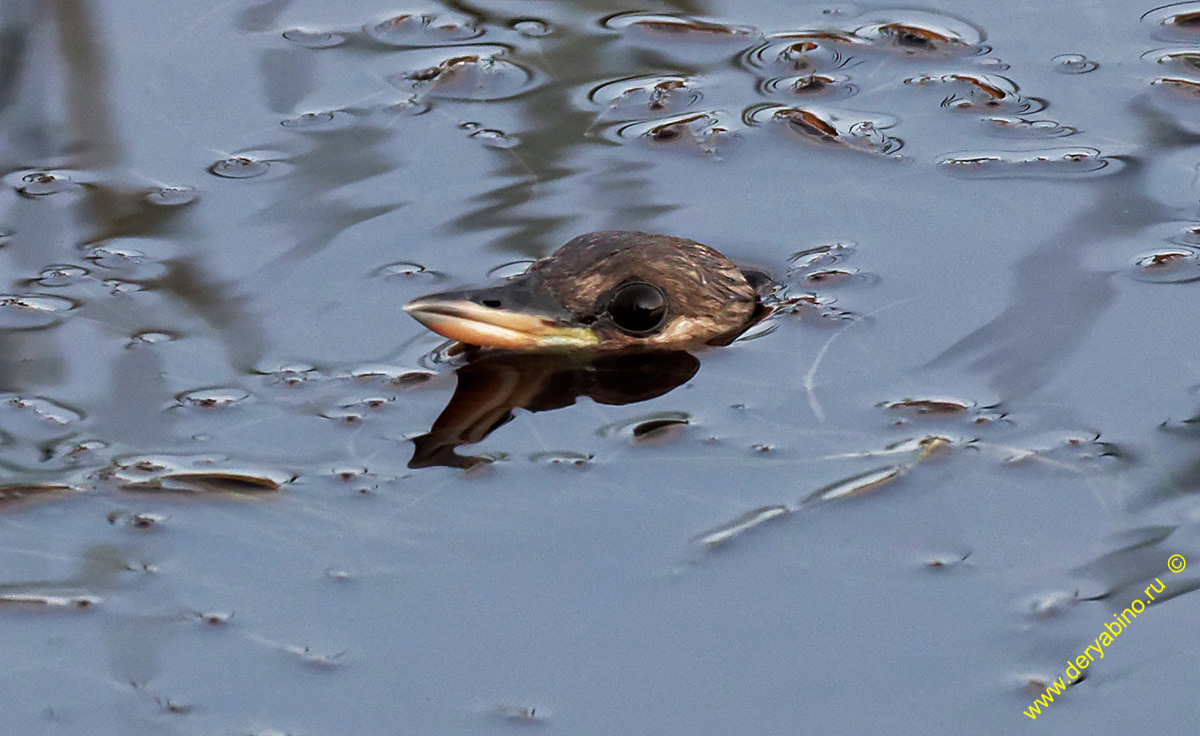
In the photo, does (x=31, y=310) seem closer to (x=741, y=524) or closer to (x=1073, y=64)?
(x=741, y=524)

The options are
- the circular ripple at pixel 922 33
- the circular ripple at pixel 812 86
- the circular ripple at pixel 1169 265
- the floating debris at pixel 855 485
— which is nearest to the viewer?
the floating debris at pixel 855 485

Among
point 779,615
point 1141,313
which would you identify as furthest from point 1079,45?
point 779,615

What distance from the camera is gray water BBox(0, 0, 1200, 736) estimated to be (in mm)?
3199

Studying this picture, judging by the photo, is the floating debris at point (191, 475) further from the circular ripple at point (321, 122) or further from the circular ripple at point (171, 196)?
the circular ripple at point (321, 122)

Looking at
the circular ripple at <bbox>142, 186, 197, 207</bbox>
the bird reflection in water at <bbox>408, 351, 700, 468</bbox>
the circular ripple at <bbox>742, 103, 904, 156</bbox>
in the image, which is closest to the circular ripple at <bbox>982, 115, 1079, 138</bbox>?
the circular ripple at <bbox>742, 103, 904, 156</bbox>

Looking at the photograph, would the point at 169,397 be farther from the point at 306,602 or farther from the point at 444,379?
the point at 306,602

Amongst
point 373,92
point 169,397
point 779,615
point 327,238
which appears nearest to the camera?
point 779,615

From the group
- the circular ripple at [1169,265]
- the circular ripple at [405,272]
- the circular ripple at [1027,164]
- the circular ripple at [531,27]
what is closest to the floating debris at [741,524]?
the circular ripple at [405,272]

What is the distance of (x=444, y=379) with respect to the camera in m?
4.18

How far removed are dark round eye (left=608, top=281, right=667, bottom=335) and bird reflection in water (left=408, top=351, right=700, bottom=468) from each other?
7 centimetres

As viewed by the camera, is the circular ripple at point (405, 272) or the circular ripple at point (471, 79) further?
the circular ripple at point (471, 79)

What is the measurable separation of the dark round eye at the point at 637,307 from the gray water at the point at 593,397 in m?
0.22

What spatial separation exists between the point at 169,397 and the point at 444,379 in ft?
2.15

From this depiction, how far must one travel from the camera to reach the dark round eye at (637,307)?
14.1 ft
